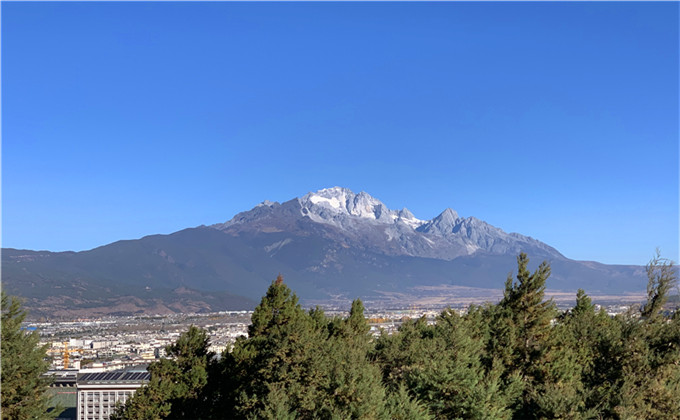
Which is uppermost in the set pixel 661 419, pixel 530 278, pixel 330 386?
pixel 530 278

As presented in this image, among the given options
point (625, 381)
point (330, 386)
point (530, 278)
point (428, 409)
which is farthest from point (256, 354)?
point (625, 381)

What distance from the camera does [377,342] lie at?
45.4m

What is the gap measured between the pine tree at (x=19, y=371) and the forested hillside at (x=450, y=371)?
6.47 metres

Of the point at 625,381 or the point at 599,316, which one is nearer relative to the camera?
the point at 625,381

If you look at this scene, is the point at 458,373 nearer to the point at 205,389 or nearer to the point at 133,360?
the point at 205,389

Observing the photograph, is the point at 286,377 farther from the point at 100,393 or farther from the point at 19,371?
the point at 100,393

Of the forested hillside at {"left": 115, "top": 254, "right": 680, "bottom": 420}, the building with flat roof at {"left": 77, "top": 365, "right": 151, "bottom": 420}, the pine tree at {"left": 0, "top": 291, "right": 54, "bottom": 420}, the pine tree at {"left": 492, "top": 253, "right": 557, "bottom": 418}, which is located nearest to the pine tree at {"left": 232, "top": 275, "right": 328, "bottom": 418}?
the forested hillside at {"left": 115, "top": 254, "right": 680, "bottom": 420}

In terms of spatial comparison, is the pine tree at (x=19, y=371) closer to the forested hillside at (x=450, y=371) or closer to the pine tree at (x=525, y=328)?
the forested hillside at (x=450, y=371)

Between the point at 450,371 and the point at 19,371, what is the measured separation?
1715 cm

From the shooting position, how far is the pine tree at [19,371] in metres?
26.4

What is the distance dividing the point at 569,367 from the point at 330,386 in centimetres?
1213

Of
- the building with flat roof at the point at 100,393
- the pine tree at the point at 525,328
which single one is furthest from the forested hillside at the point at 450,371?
the building with flat roof at the point at 100,393

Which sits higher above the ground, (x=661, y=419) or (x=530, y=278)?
(x=530, y=278)

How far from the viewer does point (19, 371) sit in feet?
88.2
